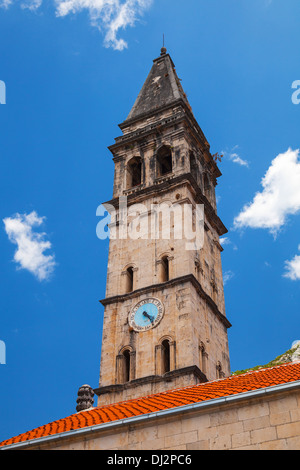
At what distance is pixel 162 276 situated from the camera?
37.6 meters

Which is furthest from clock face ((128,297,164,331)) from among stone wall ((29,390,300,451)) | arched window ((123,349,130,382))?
stone wall ((29,390,300,451))

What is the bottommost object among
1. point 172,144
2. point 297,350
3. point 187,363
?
point 187,363

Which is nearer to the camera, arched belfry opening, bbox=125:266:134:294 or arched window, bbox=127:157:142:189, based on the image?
arched belfry opening, bbox=125:266:134:294

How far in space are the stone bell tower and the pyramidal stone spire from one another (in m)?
0.19

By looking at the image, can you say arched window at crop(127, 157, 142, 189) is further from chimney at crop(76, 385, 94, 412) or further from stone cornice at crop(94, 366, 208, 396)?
chimney at crop(76, 385, 94, 412)

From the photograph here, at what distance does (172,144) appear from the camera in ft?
145

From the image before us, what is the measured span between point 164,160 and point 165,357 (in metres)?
18.4

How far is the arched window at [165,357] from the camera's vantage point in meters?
33.6

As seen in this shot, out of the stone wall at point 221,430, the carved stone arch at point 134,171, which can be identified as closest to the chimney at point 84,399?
the stone wall at point 221,430

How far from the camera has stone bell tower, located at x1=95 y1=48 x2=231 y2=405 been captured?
33.7 m

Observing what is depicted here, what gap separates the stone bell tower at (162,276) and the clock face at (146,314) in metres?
0.07
